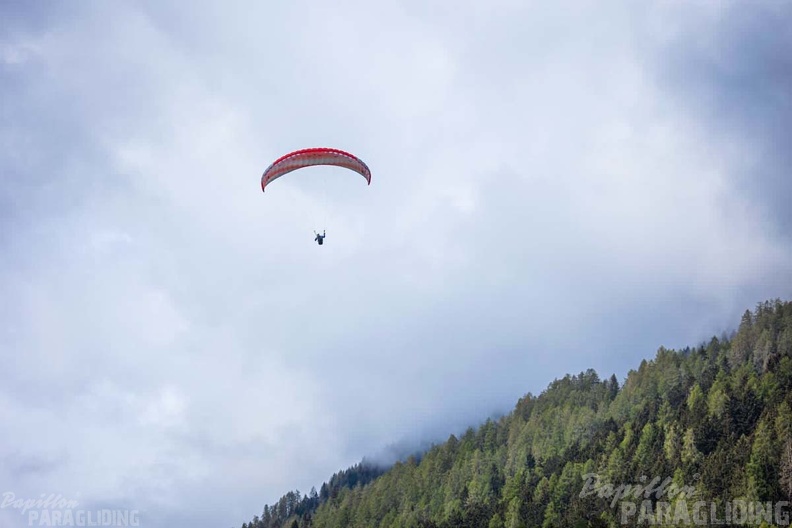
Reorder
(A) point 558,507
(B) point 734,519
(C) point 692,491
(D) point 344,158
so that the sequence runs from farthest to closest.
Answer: (A) point 558,507 → (C) point 692,491 → (B) point 734,519 → (D) point 344,158

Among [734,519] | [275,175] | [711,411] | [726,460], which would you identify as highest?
[275,175]

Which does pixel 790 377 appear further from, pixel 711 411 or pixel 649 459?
pixel 649 459

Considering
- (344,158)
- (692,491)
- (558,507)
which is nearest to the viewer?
(344,158)

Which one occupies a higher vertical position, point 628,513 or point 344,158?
point 344,158

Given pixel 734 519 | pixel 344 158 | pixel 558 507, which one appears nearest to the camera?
pixel 344 158

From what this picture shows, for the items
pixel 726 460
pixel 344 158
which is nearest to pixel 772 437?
pixel 726 460

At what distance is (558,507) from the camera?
183m

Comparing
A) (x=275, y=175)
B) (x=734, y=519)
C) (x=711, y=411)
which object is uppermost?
(x=275, y=175)

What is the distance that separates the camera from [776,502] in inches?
5955

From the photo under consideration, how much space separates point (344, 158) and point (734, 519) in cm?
7188

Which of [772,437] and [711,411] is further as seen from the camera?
[711,411]

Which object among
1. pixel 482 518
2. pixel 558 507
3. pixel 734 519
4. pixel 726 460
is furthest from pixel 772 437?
pixel 482 518

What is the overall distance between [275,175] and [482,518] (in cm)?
9070

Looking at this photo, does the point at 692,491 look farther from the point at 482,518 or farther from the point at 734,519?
the point at 482,518
